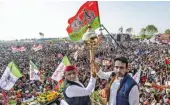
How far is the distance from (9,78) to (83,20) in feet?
14.2

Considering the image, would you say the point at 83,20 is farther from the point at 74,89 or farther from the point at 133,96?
the point at 133,96

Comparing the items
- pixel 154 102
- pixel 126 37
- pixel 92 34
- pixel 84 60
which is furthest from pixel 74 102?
pixel 126 37

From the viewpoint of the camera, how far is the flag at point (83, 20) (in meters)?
7.16

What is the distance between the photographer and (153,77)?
15781 millimetres

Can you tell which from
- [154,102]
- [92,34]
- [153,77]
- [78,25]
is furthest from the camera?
[153,77]

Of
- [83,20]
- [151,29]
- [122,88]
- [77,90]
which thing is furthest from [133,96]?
[151,29]

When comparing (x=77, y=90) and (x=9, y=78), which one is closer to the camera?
(x=77, y=90)

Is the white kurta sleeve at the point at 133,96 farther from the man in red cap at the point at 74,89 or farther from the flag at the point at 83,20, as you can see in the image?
the flag at the point at 83,20

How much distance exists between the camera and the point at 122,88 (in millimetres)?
2943

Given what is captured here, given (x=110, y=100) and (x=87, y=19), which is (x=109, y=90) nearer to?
(x=110, y=100)

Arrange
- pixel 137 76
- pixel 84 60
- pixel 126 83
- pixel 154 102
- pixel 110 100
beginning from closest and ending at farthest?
1. pixel 126 83
2. pixel 110 100
3. pixel 154 102
4. pixel 137 76
5. pixel 84 60

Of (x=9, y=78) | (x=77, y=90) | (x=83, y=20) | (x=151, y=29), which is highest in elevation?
(x=151, y=29)

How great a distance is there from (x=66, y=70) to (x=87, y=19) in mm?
3992

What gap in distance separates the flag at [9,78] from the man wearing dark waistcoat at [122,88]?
7426 mm
